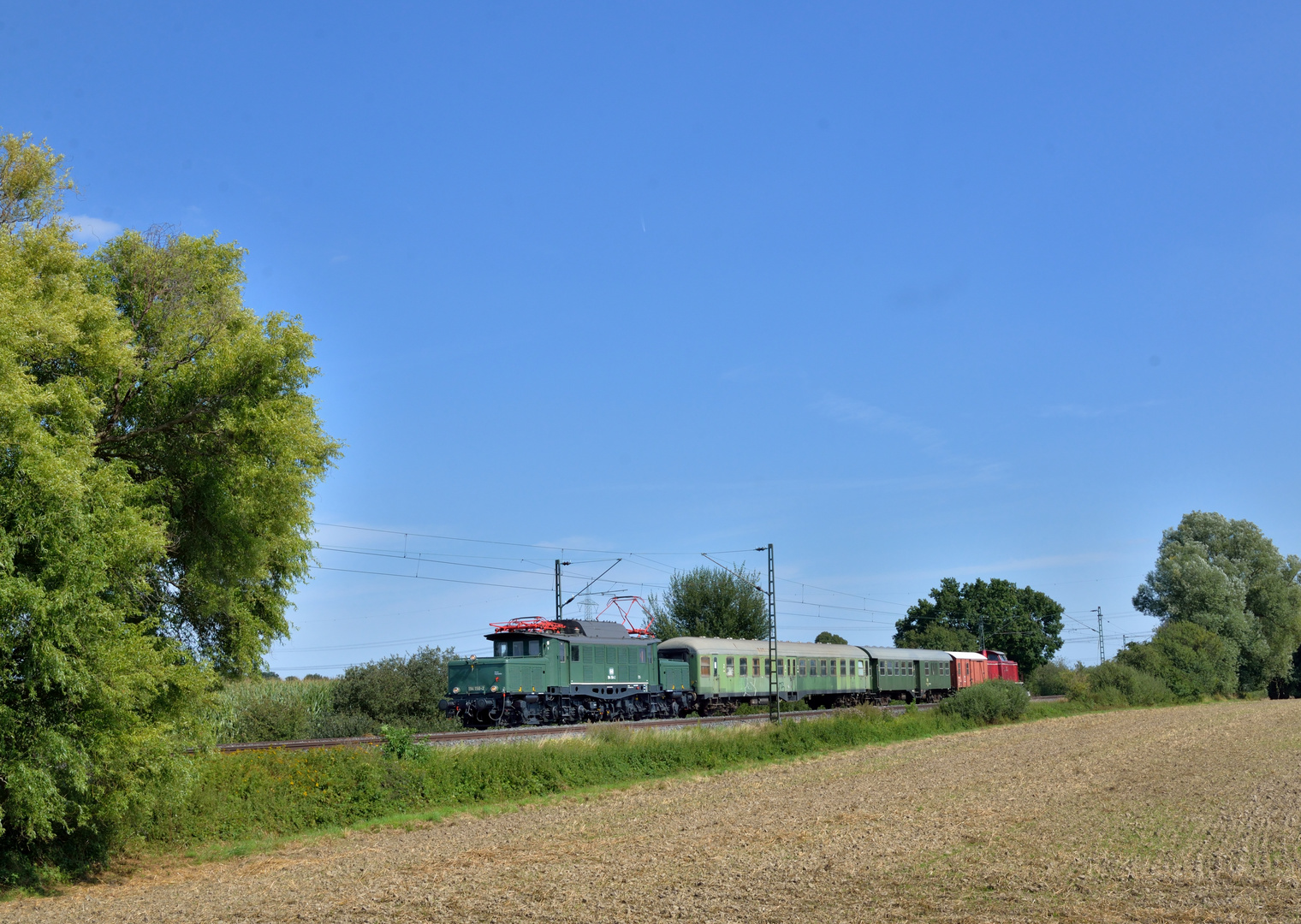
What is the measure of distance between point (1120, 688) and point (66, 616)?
5934cm

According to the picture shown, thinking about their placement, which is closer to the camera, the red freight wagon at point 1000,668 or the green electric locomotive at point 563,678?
the green electric locomotive at point 563,678

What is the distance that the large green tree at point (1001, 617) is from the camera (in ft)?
351

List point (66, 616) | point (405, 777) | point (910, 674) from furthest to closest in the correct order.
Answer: point (910, 674) → point (405, 777) → point (66, 616)

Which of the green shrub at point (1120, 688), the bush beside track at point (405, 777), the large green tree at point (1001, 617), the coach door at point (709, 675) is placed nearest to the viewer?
the bush beside track at point (405, 777)

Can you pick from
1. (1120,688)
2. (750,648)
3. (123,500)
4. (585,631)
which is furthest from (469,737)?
(1120,688)

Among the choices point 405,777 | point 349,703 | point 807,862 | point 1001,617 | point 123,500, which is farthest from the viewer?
point 1001,617

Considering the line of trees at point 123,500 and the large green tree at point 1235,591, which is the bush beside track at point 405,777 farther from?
the large green tree at point 1235,591

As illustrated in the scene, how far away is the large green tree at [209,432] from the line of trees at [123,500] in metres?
0.04

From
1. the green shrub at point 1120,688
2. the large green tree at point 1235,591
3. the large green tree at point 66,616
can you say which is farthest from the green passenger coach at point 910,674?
the large green tree at point 66,616

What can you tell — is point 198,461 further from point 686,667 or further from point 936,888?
point 686,667

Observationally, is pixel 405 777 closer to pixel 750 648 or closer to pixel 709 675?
pixel 709 675

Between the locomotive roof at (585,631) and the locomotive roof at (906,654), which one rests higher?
the locomotive roof at (585,631)

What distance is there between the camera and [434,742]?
25.3 meters

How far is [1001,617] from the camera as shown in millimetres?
106875
